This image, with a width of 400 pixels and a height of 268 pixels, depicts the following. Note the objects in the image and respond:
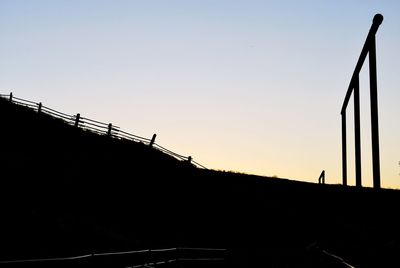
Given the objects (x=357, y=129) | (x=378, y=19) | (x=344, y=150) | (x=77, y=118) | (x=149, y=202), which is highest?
(x=378, y=19)

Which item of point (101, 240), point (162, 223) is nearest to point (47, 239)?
point (101, 240)

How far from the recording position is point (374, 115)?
16.3 metres

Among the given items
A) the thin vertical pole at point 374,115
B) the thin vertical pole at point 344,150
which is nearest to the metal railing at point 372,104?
the thin vertical pole at point 374,115

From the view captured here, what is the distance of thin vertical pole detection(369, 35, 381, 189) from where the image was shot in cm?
1585

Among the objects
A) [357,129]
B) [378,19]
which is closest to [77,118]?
[357,129]

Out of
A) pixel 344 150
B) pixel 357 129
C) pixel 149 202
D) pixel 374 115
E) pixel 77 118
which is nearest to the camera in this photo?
pixel 374 115

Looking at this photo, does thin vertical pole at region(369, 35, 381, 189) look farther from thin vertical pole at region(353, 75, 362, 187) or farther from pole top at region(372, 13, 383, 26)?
thin vertical pole at region(353, 75, 362, 187)

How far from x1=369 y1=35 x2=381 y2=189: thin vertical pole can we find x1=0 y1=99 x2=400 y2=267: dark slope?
5965 mm

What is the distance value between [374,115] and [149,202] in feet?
51.9

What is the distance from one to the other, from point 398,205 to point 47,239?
19326 mm

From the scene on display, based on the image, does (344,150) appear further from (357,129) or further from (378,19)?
(378,19)

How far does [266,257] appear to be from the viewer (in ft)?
52.5

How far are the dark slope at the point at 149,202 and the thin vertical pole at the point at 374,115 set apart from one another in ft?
19.6

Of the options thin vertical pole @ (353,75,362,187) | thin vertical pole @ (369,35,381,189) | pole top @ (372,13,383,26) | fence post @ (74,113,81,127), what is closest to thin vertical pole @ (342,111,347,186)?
thin vertical pole @ (353,75,362,187)
